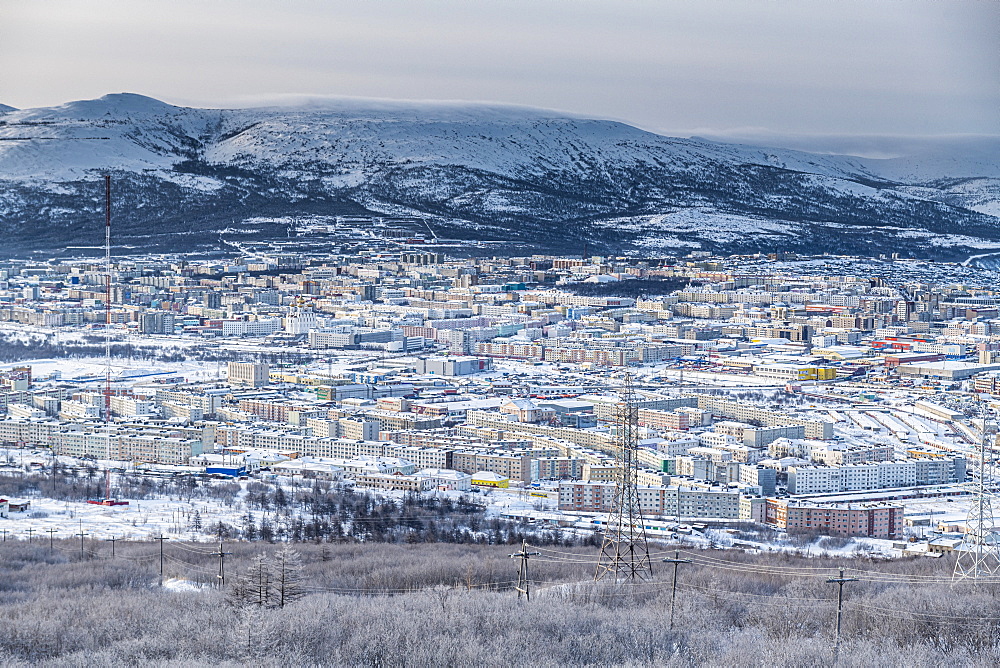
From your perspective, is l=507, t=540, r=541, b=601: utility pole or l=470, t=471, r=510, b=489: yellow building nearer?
l=507, t=540, r=541, b=601: utility pole

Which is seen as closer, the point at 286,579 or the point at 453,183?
the point at 286,579

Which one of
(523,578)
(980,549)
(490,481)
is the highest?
(980,549)

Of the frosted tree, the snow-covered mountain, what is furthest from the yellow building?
the snow-covered mountain

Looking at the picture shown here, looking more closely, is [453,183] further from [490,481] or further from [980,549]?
[980,549]

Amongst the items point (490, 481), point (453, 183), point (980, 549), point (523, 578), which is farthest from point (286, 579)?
point (453, 183)

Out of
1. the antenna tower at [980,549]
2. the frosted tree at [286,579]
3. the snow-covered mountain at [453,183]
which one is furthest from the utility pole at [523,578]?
the snow-covered mountain at [453,183]

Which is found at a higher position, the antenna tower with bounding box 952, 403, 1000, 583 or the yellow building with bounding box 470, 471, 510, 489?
the antenna tower with bounding box 952, 403, 1000, 583

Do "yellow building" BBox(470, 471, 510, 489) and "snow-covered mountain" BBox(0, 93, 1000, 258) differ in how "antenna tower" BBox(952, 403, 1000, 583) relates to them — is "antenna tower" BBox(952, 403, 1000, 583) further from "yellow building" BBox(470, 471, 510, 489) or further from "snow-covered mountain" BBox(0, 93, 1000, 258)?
"snow-covered mountain" BBox(0, 93, 1000, 258)

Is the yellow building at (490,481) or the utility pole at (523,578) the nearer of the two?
the utility pole at (523,578)

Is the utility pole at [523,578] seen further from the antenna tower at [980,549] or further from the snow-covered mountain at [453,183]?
the snow-covered mountain at [453,183]
